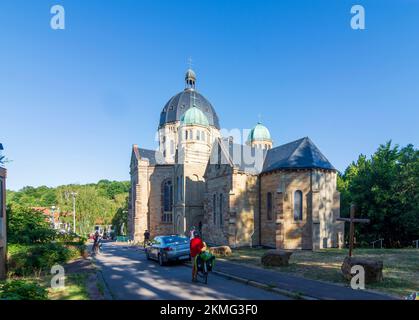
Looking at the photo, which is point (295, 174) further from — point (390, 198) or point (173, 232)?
point (173, 232)

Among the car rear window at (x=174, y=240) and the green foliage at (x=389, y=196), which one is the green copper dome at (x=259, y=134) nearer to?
the green foliage at (x=389, y=196)

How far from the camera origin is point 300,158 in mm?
25375

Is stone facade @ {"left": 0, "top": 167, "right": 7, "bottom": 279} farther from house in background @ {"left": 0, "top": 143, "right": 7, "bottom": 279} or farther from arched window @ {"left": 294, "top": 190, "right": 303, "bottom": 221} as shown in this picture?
arched window @ {"left": 294, "top": 190, "right": 303, "bottom": 221}

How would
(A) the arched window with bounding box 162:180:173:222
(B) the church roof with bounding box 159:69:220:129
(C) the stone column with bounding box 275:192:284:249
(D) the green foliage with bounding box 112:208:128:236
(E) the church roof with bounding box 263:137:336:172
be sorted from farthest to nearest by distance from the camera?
(D) the green foliage with bounding box 112:208:128:236
(B) the church roof with bounding box 159:69:220:129
(A) the arched window with bounding box 162:180:173:222
(E) the church roof with bounding box 263:137:336:172
(C) the stone column with bounding box 275:192:284:249

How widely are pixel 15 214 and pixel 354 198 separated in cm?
3031

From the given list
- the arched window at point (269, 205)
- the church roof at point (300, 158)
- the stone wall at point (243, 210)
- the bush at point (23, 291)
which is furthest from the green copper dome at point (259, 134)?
the bush at point (23, 291)

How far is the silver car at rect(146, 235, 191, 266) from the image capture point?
15477 millimetres

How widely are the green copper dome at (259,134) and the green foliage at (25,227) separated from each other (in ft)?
159

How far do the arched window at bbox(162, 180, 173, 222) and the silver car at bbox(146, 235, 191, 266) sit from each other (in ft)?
80.3

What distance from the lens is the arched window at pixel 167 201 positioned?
41.3 meters

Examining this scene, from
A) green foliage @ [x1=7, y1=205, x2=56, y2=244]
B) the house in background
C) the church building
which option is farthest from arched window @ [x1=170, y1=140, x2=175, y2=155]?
the house in background

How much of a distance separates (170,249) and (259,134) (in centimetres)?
5000
